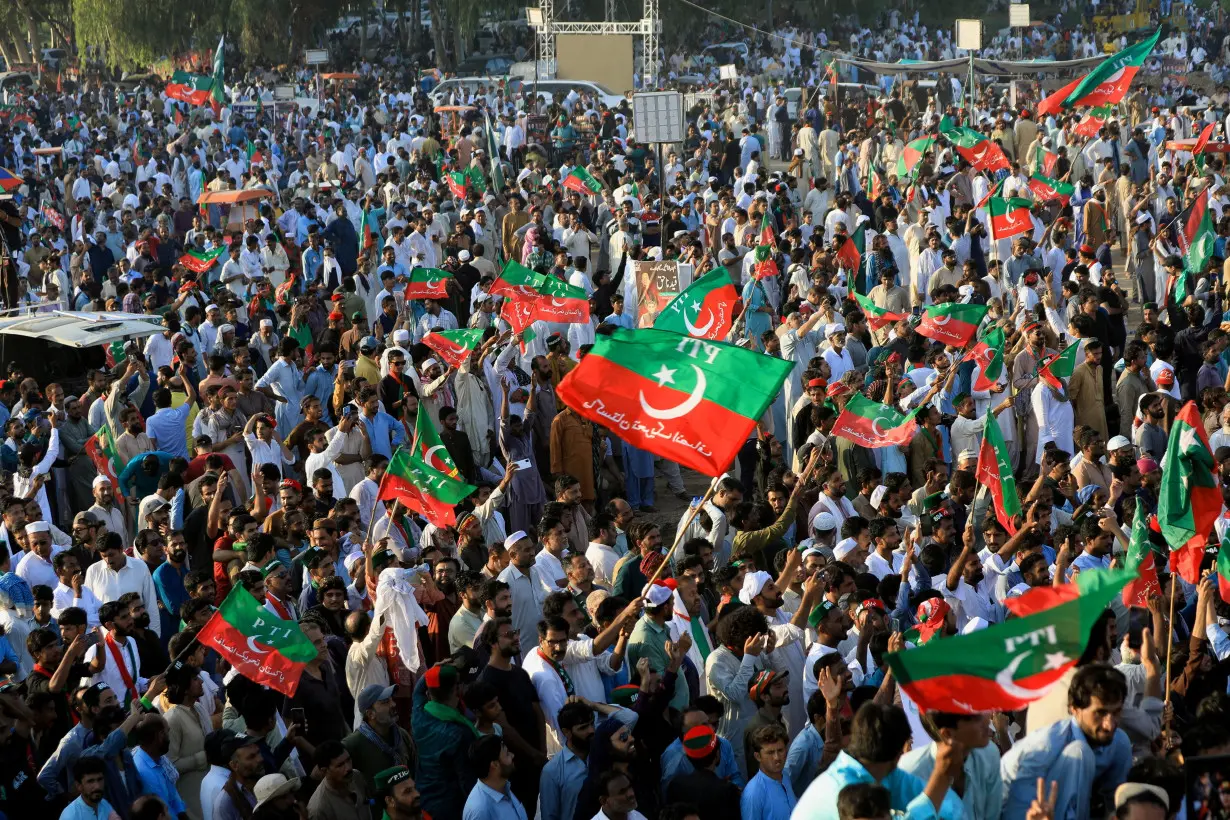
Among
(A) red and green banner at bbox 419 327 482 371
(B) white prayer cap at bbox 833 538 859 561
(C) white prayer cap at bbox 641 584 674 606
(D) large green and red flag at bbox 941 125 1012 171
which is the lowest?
(B) white prayer cap at bbox 833 538 859 561

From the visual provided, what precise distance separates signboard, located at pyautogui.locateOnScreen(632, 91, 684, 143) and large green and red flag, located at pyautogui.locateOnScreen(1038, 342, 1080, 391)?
7295mm

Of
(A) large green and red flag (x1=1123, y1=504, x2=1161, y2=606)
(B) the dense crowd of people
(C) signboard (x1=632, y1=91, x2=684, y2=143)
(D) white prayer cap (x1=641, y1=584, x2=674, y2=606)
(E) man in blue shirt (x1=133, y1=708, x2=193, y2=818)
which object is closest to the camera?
(B) the dense crowd of people

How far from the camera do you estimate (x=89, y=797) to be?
635cm

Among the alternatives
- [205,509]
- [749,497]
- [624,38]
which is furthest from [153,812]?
[624,38]

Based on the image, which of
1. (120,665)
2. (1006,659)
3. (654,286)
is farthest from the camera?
(654,286)

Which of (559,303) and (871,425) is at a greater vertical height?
(559,303)

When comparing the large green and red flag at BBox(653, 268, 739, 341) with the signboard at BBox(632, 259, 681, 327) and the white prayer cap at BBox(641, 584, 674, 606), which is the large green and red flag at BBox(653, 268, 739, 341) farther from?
the signboard at BBox(632, 259, 681, 327)

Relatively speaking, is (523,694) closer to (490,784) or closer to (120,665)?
(490,784)

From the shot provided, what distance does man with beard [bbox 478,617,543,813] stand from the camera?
7176 mm

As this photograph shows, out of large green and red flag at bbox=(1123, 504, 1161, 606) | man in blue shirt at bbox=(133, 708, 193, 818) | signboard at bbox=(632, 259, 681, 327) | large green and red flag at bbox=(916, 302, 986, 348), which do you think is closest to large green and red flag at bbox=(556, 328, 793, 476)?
large green and red flag at bbox=(1123, 504, 1161, 606)

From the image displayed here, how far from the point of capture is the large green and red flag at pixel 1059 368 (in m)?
11.6

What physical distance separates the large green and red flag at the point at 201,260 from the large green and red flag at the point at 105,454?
5705 mm

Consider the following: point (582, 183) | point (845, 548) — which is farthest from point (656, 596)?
point (582, 183)

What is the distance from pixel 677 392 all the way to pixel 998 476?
8.31 ft
